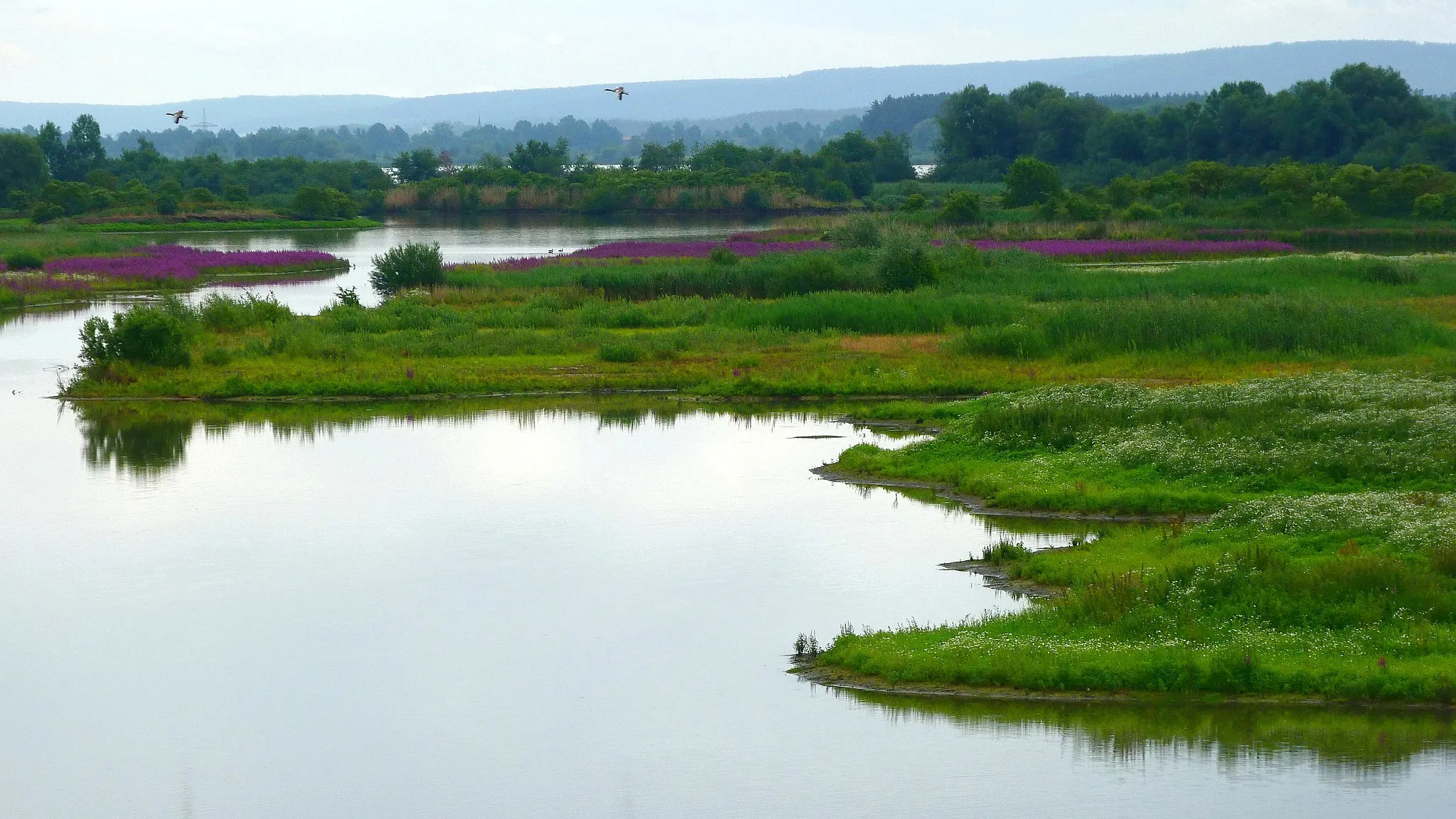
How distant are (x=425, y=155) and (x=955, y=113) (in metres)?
45.9

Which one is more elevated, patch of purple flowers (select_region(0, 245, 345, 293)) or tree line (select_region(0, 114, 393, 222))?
tree line (select_region(0, 114, 393, 222))

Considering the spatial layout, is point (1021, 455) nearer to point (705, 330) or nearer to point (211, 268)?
point (705, 330)

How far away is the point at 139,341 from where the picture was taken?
1313 inches

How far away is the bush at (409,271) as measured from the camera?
1870 inches

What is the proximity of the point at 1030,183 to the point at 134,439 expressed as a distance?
2456 inches

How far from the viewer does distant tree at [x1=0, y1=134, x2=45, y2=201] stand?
10206cm

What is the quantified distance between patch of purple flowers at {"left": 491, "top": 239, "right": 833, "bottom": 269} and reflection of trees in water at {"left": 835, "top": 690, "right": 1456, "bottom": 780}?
41409 mm

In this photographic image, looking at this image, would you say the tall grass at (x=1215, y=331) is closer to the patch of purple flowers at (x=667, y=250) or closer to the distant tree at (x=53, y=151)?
the patch of purple flowers at (x=667, y=250)

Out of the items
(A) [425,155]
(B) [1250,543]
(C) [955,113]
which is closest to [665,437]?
(B) [1250,543]

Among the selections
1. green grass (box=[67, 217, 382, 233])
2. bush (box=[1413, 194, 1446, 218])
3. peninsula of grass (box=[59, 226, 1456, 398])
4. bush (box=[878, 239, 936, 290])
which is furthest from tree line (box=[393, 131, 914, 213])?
bush (box=[878, 239, 936, 290])

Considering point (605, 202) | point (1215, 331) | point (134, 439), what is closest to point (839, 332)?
point (1215, 331)

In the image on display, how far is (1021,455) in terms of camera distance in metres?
22.6

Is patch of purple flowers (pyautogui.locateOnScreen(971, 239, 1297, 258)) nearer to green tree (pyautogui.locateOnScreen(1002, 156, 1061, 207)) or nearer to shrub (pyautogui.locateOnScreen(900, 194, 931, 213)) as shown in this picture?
shrub (pyautogui.locateOnScreen(900, 194, 931, 213))

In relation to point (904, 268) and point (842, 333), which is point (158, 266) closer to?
point (904, 268)
